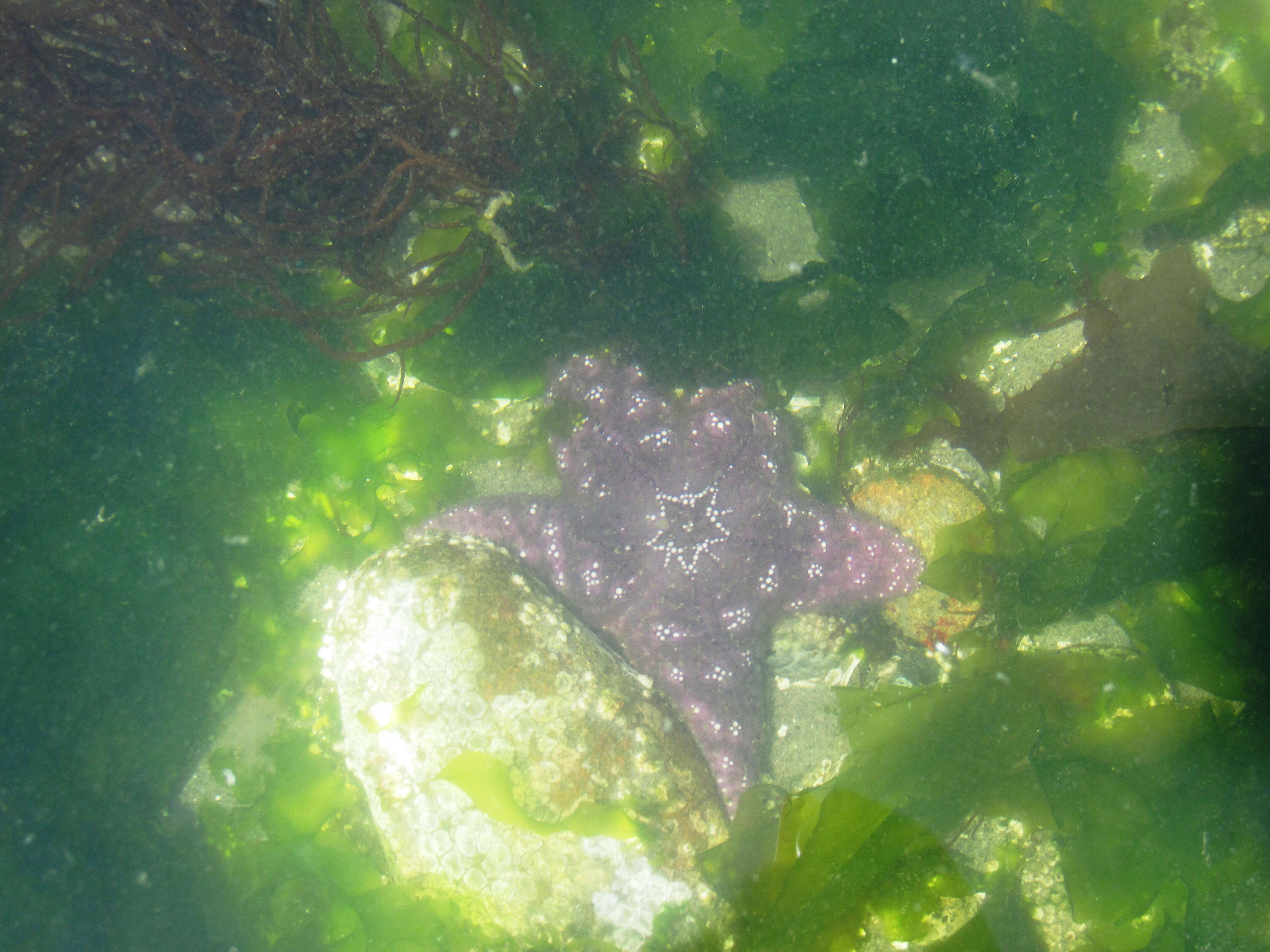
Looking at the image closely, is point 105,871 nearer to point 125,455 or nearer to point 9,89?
point 125,455

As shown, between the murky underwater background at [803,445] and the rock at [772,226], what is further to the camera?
the rock at [772,226]

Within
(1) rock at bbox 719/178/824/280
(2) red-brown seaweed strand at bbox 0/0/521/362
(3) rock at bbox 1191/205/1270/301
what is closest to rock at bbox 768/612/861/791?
(1) rock at bbox 719/178/824/280

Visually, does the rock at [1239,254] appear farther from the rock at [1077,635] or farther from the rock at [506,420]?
the rock at [506,420]

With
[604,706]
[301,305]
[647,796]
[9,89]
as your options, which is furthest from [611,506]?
[9,89]

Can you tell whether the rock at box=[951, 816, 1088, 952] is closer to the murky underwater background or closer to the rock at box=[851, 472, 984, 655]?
the murky underwater background

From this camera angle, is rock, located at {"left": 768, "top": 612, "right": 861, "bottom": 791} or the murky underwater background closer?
the murky underwater background

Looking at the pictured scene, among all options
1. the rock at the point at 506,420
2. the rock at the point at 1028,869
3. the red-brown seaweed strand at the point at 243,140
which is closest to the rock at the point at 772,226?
the red-brown seaweed strand at the point at 243,140

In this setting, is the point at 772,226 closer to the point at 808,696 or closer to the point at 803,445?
the point at 803,445
